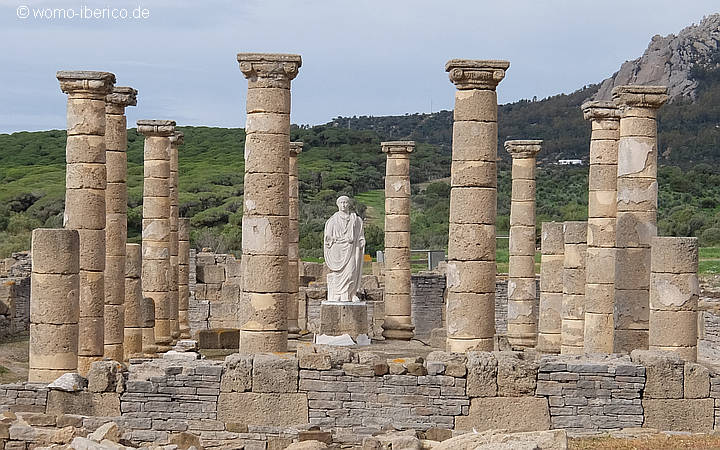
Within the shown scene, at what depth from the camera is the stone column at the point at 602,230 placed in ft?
65.4

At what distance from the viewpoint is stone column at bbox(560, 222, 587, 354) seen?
2242cm

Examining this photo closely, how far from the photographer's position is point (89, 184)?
1805 centimetres

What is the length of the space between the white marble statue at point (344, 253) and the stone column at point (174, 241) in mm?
3942

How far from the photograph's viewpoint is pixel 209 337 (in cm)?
2536

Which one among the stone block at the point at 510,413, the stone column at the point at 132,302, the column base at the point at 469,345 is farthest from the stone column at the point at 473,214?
the stone column at the point at 132,302

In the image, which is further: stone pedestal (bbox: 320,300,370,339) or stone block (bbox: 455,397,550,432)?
stone pedestal (bbox: 320,300,370,339)

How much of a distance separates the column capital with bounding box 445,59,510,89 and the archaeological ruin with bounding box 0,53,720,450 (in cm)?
2

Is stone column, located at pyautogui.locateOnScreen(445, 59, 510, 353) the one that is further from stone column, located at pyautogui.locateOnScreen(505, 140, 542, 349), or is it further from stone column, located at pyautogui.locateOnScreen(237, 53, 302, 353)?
stone column, located at pyautogui.locateOnScreen(505, 140, 542, 349)

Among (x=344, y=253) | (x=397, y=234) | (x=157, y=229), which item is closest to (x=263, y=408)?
(x=344, y=253)

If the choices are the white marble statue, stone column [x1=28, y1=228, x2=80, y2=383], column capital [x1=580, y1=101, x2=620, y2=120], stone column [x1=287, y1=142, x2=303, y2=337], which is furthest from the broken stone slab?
stone column [x1=287, y1=142, x2=303, y2=337]

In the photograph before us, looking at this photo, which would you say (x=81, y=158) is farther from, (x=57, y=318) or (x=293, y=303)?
(x=293, y=303)

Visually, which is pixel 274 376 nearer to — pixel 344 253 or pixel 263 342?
pixel 263 342

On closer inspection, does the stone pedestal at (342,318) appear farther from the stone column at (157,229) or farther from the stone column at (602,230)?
the stone column at (602,230)

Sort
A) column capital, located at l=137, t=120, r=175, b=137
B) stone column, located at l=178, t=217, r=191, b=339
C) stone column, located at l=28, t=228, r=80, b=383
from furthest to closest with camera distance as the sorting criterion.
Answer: stone column, located at l=178, t=217, r=191, b=339
column capital, located at l=137, t=120, r=175, b=137
stone column, located at l=28, t=228, r=80, b=383
